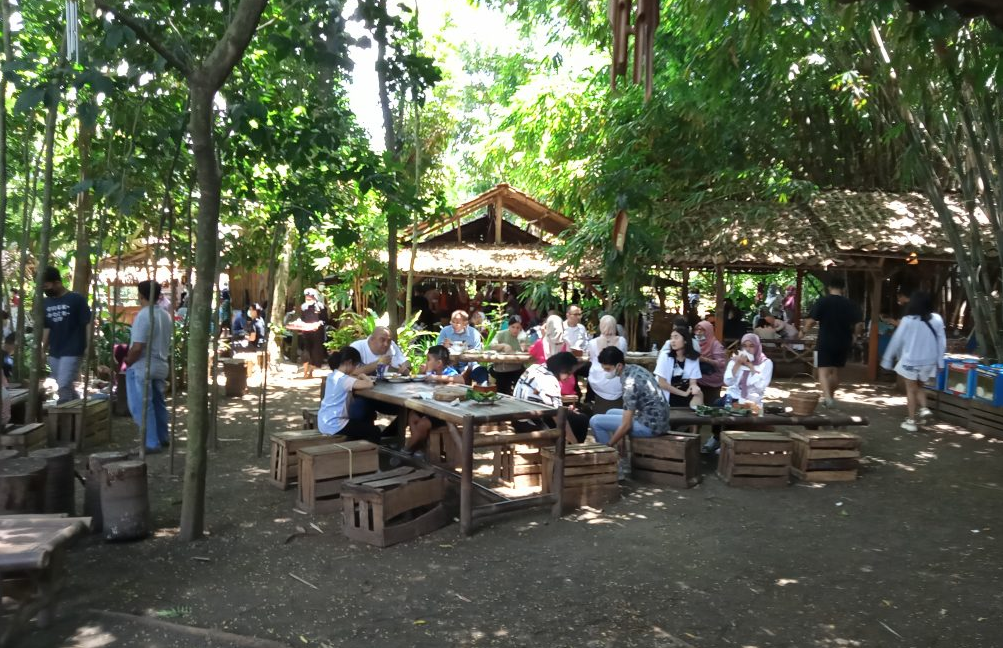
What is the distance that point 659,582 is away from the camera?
4.73 m

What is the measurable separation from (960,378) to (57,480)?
9.72 metres

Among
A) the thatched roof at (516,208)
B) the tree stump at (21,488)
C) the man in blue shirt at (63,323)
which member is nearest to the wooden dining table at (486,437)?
the tree stump at (21,488)

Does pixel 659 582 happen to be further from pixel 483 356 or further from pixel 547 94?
pixel 547 94

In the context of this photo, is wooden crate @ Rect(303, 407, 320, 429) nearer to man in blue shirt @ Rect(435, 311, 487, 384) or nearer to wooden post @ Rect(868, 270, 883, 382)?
man in blue shirt @ Rect(435, 311, 487, 384)

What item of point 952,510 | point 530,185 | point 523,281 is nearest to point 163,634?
point 952,510

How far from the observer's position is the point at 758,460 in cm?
691

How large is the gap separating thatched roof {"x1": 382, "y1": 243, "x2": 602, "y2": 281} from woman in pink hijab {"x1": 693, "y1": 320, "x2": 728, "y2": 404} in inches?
252

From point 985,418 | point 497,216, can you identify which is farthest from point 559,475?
point 497,216

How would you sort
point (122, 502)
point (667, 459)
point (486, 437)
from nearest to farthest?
point (122, 502)
point (486, 437)
point (667, 459)

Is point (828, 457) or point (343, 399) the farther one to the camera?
point (828, 457)

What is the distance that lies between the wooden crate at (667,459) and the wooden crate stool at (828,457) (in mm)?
978

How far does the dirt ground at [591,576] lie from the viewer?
4027 mm

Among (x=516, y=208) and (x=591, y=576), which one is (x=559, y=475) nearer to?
(x=591, y=576)

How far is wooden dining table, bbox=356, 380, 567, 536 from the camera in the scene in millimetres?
5543
